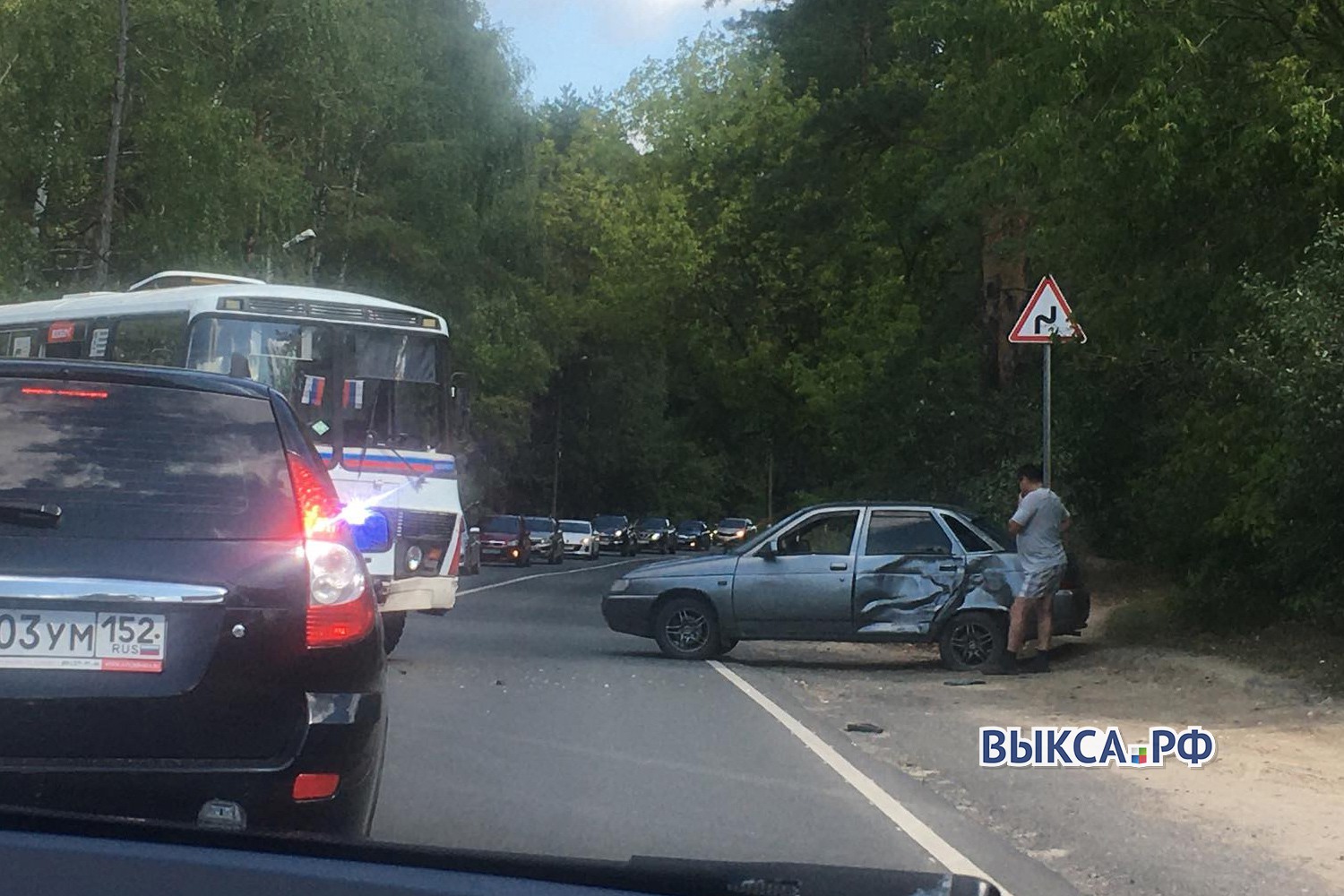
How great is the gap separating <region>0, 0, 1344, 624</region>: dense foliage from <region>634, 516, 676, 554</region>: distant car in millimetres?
9333

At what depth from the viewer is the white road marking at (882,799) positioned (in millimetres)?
7617

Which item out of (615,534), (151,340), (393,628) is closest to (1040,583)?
(393,628)

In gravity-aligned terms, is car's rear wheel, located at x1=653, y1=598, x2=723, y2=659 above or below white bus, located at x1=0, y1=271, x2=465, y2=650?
below

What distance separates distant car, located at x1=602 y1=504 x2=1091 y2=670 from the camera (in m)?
17.1

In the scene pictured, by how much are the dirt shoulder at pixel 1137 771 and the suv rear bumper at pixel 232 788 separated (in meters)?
3.20

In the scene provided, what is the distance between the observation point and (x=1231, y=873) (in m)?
7.61

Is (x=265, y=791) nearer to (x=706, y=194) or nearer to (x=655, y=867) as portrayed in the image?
(x=655, y=867)

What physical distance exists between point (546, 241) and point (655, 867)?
2142 inches

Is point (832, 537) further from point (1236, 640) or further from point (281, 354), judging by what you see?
point (281, 354)

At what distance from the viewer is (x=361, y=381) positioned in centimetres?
1750

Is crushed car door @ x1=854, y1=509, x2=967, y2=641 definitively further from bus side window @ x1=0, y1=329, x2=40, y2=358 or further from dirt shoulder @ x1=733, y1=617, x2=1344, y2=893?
bus side window @ x1=0, y1=329, x2=40, y2=358

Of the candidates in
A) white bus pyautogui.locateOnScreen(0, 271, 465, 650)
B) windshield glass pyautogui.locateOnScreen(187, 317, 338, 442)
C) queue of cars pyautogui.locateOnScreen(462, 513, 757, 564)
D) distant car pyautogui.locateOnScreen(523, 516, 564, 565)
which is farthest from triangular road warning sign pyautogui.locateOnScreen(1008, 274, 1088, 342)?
distant car pyautogui.locateOnScreen(523, 516, 564, 565)

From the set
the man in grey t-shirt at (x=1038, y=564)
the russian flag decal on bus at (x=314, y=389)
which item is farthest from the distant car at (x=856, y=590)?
the russian flag decal on bus at (x=314, y=389)

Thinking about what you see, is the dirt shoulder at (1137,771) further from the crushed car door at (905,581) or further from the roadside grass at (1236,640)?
the crushed car door at (905,581)
